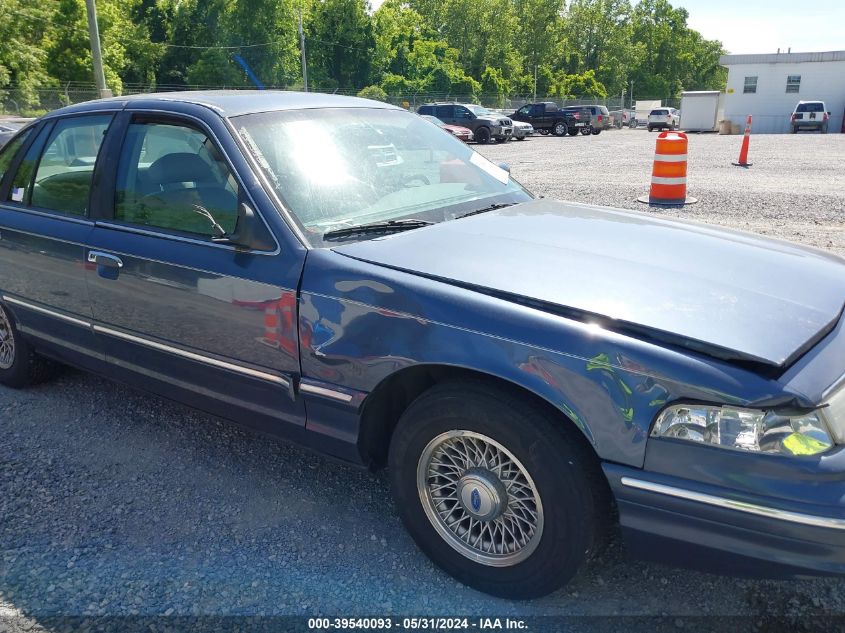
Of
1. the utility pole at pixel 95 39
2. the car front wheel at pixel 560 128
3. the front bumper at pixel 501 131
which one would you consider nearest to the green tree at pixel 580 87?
the car front wheel at pixel 560 128

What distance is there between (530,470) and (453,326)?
1.73 feet

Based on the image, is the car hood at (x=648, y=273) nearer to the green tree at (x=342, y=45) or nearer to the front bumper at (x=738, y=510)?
the front bumper at (x=738, y=510)

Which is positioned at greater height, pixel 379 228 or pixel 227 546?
pixel 379 228

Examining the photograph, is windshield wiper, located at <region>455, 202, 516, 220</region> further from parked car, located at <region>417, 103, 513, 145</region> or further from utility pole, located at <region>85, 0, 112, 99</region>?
parked car, located at <region>417, 103, 513, 145</region>

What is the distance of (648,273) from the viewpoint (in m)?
2.43

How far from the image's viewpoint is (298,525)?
292cm

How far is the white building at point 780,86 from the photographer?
4253 cm

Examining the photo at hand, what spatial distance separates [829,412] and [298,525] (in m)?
2.06

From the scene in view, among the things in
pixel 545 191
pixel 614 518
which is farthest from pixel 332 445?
pixel 545 191

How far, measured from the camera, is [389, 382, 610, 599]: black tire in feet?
6.97

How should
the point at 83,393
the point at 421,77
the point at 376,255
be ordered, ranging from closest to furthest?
the point at 376,255
the point at 83,393
the point at 421,77

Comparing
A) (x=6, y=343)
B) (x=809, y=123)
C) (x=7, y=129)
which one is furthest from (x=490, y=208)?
(x=809, y=123)

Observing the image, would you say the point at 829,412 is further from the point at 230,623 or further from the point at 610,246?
the point at 230,623

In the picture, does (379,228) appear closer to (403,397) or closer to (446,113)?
(403,397)
